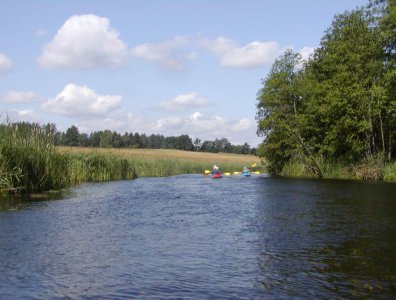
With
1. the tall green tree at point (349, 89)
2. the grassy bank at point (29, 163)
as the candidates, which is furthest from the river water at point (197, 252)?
the tall green tree at point (349, 89)

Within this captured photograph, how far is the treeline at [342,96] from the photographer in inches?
1527

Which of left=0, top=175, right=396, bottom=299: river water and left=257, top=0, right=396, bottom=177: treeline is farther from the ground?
left=257, top=0, right=396, bottom=177: treeline

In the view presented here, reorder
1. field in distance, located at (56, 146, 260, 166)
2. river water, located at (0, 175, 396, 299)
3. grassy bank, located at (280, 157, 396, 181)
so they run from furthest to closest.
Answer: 1. field in distance, located at (56, 146, 260, 166)
2. grassy bank, located at (280, 157, 396, 181)
3. river water, located at (0, 175, 396, 299)

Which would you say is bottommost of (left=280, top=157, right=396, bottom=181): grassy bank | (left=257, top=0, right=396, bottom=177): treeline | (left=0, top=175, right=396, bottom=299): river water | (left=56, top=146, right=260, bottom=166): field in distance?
(left=0, top=175, right=396, bottom=299): river water

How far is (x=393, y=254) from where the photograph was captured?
10.7m

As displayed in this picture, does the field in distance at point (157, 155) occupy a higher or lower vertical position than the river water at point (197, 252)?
higher

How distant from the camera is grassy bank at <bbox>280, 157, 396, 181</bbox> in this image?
1481 inches

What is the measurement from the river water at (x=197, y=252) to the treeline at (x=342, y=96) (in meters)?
21.5

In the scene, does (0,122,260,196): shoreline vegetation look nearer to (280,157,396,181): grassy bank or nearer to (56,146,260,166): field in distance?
(56,146,260,166): field in distance

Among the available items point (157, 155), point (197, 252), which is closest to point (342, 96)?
point (197, 252)

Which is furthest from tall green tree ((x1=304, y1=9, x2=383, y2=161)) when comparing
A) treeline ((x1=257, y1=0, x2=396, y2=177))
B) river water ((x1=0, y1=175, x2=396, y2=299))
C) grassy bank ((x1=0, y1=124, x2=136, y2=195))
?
grassy bank ((x1=0, y1=124, x2=136, y2=195))

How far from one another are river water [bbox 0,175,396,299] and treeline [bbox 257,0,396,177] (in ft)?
70.7

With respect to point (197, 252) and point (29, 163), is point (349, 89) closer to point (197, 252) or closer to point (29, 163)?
point (29, 163)

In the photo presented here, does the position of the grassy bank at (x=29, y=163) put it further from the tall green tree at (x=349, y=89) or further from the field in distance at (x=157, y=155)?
the tall green tree at (x=349, y=89)
